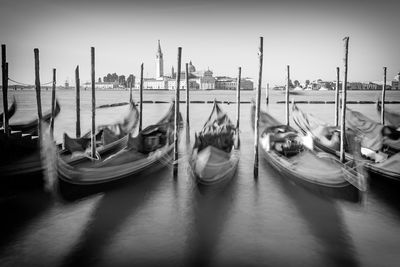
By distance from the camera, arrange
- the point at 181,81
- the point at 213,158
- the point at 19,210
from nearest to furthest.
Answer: the point at 19,210 < the point at 213,158 < the point at 181,81

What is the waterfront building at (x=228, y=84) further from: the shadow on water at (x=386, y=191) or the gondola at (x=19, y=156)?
the shadow on water at (x=386, y=191)

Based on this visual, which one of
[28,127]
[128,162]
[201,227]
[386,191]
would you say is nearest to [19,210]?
[128,162]

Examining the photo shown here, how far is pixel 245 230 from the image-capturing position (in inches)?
208

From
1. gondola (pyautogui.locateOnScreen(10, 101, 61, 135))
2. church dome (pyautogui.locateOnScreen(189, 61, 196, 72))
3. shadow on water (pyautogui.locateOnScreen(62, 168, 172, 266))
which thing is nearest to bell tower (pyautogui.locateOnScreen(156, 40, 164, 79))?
church dome (pyautogui.locateOnScreen(189, 61, 196, 72))

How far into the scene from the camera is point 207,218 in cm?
564

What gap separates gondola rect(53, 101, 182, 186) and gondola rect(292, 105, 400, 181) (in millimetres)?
4309

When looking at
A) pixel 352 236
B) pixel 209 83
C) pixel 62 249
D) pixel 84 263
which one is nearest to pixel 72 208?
pixel 62 249

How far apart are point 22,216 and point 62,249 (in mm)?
1350

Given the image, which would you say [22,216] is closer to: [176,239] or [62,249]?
[62,249]

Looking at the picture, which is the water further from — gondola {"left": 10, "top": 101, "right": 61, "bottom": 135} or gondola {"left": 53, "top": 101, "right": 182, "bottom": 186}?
gondola {"left": 10, "top": 101, "right": 61, "bottom": 135}

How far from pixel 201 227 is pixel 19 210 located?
10.3 ft

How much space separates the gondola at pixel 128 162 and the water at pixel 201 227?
1.32 feet

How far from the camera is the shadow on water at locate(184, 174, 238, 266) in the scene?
4465 mm

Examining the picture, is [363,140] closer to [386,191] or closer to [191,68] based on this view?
[386,191]
